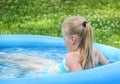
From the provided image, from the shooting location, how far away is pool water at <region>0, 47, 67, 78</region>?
5.00m

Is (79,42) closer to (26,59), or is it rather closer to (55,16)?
(26,59)

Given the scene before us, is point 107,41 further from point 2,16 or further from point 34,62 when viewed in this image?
point 2,16

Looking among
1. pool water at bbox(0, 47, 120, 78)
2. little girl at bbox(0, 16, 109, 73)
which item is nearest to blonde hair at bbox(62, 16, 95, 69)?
little girl at bbox(0, 16, 109, 73)

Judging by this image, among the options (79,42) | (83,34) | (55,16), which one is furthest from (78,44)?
(55,16)

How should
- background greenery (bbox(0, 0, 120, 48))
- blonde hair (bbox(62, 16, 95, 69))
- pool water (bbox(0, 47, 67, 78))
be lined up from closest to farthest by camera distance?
blonde hair (bbox(62, 16, 95, 69)) < pool water (bbox(0, 47, 67, 78)) < background greenery (bbox(0, 0, 120, 48))

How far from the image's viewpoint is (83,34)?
4402 mm

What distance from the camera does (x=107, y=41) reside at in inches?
281

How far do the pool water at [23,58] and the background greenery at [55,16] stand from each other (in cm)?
149

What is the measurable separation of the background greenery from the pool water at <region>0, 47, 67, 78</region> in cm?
149

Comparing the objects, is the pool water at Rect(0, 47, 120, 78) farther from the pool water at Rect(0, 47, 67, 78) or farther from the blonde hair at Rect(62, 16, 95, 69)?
the blonde hair at Rect(62, 16, 95, 69)

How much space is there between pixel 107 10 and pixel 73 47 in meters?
5.60

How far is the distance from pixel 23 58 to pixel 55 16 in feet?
12.7

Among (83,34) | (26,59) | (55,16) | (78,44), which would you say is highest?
(83,34)

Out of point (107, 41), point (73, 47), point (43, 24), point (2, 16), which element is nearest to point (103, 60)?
point (73, 47)
